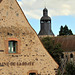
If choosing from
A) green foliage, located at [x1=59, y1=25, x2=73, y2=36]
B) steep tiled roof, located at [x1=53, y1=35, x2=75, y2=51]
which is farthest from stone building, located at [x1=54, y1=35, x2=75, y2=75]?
green foliage, located at [x1=59, y1=25, x2=73, y2=36]

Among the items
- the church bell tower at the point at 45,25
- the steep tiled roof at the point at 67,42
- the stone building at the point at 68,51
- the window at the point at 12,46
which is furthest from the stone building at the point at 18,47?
the church bell tower at the point at 45,25

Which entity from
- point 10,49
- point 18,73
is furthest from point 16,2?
point 18,73

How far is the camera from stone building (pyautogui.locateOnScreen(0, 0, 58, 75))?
18.0m

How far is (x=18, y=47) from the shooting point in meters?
18.6

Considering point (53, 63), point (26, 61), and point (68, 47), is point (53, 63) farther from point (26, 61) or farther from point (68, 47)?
point (68, 47)

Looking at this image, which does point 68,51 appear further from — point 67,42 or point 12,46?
point 12,46

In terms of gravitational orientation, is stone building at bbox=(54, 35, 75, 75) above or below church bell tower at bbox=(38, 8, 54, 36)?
below

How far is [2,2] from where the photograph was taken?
18250 millimetres

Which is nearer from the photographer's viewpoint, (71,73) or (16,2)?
(16,2)

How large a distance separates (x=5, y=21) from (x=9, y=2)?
1.48 meters

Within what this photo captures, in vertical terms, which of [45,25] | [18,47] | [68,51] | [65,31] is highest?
[45,25]

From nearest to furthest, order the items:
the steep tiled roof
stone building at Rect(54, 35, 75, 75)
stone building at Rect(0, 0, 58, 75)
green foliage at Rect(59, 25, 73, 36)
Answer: stone building at Rect(0, 0, 58, 75) → stone building at Rect(54, 35, 75, 75) → the steep tiled roof → green foliage at Rect(59, 25, 73, 36)

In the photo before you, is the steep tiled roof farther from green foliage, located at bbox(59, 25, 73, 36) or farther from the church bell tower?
green foliage, located at bbox(59, 25, 73, 36)

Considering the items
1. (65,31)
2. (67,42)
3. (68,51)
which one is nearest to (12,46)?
(68,51)
